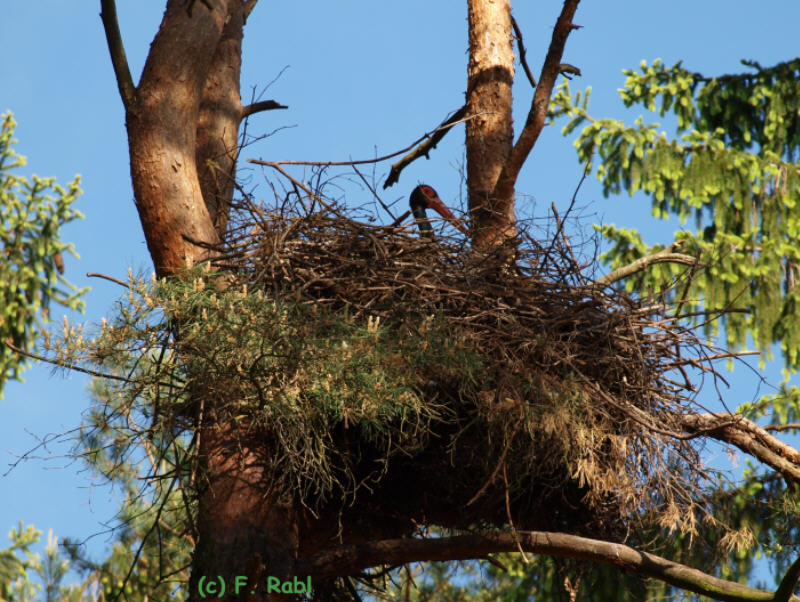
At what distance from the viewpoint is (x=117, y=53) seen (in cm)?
538

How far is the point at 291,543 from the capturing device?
4395 mm

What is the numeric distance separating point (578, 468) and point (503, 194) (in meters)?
2.10

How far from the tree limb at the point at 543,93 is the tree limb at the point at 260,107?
162 cm

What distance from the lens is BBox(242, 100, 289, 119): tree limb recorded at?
647 centimetres

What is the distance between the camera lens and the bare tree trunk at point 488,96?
6.61 metres

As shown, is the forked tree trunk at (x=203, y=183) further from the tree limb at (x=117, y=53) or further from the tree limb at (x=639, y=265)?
the tree limb at (x=639, y=265)

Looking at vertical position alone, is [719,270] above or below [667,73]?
below

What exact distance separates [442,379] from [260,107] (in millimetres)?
2864

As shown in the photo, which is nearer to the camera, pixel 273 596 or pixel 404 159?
pixel 273 596

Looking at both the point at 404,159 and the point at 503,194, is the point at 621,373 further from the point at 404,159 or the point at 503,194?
the point at 404,159

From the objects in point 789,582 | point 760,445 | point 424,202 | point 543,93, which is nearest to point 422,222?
point 543,93

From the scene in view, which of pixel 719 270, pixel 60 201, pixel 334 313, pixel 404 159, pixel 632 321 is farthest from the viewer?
pixel 60 201

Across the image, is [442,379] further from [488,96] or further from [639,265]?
[488,96]

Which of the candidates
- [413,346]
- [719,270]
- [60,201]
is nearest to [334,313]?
[413,346]
